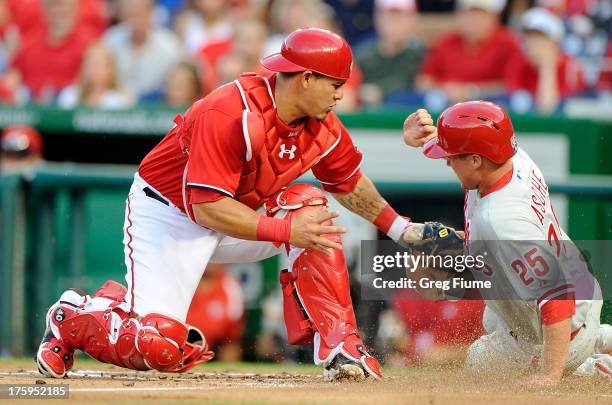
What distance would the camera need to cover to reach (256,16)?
11.3 meters

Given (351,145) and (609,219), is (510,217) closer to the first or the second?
(351,145)

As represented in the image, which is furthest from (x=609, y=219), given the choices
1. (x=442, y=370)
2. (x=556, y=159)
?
(x=442, y=370)

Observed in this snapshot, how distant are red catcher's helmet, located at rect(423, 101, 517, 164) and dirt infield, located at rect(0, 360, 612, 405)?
1024 millimetres

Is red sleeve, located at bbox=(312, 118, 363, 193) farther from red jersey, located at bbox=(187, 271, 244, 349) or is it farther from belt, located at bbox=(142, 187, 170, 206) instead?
red jersey, located at bbox=(187, 271, 244, 349)

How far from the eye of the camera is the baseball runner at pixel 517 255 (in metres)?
4.80

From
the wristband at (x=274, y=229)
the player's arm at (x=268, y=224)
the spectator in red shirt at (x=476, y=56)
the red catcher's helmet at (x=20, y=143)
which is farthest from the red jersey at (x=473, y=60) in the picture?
the wristband at (x=274, y=229)

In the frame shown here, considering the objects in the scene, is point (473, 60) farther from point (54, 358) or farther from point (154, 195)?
point (54, 358)

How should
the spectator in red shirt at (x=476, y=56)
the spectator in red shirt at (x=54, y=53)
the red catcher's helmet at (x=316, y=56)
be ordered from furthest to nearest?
1. the spectator in red shirt at (x=54, y=53)
2. the spectator in red shirt at (x=476, y=56)
3. the red catcher's helmet at (x=316, y=56)

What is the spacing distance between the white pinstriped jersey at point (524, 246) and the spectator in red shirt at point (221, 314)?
3.36 metres

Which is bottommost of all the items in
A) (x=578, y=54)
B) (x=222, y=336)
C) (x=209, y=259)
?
(x=222, y=336)

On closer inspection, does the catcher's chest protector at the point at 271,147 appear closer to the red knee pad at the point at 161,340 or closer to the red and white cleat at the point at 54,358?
the red knee pad at the point at 161,340

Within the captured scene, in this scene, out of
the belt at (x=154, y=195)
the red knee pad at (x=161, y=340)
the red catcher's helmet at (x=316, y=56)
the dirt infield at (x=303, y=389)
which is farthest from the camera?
the belt at (x=154, y=195)

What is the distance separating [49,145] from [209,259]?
13.6 feet

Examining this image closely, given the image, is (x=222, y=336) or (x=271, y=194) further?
(x=222, y=336)
